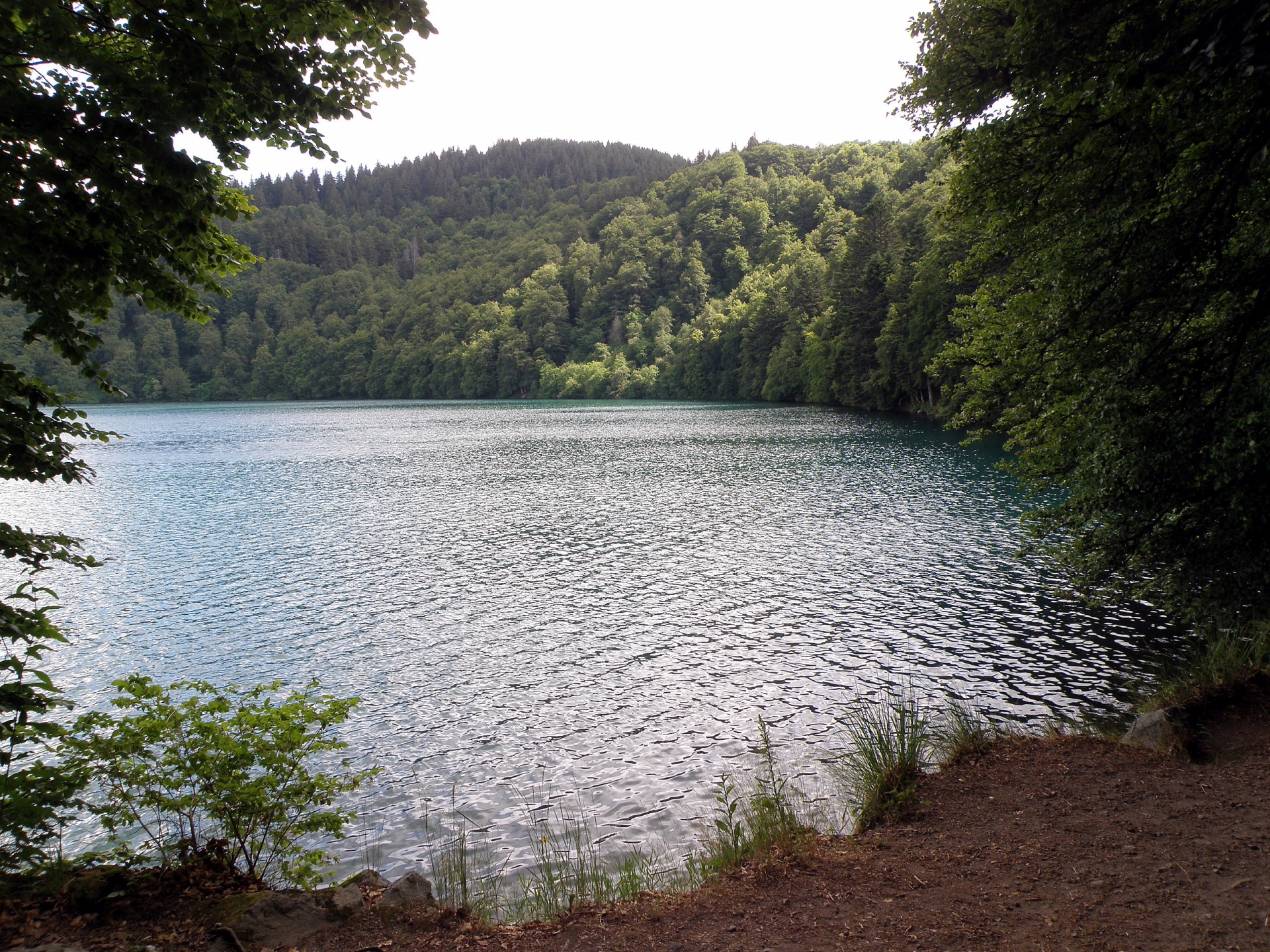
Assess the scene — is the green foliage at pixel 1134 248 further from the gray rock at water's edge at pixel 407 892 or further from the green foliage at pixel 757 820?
the gray rock at water's edge at pixel 407 892

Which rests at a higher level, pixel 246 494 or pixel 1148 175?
pixel 1148 175

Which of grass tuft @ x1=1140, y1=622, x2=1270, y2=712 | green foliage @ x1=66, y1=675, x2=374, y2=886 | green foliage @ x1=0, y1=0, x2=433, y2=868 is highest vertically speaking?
green foliage @ x1=0, y1=0, x2=433, y2=868

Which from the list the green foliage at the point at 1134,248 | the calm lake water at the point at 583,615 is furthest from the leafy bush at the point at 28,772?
the green foliage at the point at 1134,248

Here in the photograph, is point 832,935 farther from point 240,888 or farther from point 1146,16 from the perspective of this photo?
point 1146,16

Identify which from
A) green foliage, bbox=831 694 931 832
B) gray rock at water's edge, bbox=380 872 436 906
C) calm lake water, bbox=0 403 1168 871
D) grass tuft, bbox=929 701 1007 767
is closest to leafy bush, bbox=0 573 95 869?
gray rock at water's edge, bbox=380 872 436 906

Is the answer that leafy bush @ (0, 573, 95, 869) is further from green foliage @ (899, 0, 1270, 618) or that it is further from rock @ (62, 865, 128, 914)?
green foliage @ (899, 0, 1270, 618)

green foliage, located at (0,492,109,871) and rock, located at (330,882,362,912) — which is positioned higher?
green foliage, located at (0,492,109,871)

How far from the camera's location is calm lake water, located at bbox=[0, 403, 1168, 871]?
1278 cm

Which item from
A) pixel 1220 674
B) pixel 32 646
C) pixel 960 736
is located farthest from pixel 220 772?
pixel 1220 674

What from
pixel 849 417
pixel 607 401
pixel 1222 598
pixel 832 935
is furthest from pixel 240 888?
pixel 607 401

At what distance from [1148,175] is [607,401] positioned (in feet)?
436

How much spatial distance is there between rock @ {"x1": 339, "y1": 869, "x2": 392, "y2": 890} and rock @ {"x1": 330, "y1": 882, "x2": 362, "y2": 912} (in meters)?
0.58

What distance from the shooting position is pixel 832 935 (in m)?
6.39

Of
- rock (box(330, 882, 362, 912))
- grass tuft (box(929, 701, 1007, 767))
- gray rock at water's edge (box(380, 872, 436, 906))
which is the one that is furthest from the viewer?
grass tuft (box(929, 701, 1007, 767))
